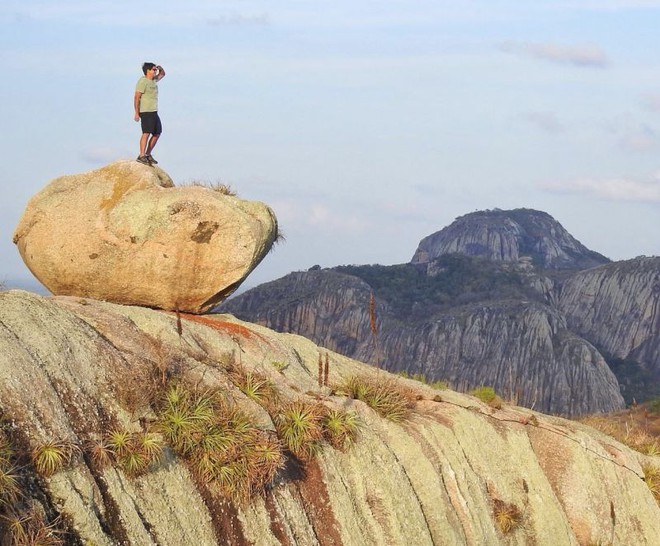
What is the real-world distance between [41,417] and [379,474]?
5.68 metres

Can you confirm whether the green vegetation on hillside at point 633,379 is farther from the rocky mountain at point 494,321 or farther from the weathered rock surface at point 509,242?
the weathered rock surface at point 509,242

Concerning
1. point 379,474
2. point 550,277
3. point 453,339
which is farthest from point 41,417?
point 550,277

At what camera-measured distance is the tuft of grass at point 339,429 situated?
1491 centimetres

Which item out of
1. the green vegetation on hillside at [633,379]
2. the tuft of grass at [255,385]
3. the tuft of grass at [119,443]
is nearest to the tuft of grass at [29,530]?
the tuft of grass at [119,443]

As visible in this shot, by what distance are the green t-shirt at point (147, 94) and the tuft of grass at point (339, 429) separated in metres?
7.83

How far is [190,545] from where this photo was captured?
11648 millimetres

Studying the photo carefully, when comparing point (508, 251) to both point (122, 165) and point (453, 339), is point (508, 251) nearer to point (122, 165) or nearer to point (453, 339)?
point (453, 339)

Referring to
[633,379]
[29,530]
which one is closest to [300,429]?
[29,530]

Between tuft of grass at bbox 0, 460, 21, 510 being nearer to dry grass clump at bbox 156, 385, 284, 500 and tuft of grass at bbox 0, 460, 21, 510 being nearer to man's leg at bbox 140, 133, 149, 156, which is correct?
dry grass clump at bbox 156, 385, 284, 500

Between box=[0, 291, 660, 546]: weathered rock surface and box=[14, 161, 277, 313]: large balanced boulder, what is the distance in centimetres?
85

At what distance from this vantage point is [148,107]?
65.4 ft

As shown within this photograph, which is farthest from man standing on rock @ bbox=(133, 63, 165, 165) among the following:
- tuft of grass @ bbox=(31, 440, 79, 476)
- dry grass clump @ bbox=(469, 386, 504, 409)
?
tuft of grass @ bbox=(31, 440, 79, 476)

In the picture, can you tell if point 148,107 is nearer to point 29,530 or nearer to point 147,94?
point 147,94

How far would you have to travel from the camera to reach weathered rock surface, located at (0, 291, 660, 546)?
1131cm
